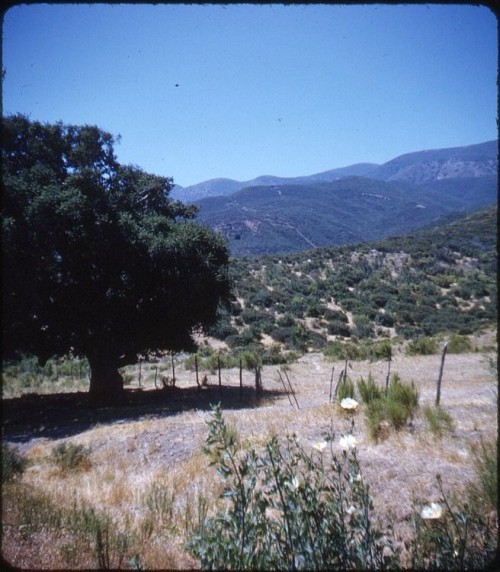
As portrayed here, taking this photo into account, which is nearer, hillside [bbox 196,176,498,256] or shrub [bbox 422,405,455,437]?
shrub [bbox 422,405,455,437]

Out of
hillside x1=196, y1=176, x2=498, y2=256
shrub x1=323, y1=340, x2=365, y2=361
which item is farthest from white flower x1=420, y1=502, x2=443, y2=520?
hillside x1=196, y1=176, x2=498, y2=256

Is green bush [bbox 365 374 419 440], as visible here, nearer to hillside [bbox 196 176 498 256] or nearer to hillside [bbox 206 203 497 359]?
hillside [bbox 206 203 497 359]

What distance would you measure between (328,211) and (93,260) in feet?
429

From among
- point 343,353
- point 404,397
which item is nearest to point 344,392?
point 404,397

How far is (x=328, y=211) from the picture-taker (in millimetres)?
135125

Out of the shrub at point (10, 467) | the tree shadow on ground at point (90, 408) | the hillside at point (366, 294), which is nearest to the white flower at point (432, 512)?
the shrub at point (10, 467)

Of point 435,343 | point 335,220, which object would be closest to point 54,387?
point 435,343

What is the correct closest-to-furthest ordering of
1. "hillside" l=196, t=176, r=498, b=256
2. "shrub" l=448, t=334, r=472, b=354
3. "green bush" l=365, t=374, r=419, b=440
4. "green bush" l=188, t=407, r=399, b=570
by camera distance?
"green bush" l=188, t=407, r=399, b=570 → "green bush" l=365, t=374, r=419, b=440 → "shrub" l=448, t=334, r=472, b=354 → "hillside" l=196, t=176, r=498, b=256

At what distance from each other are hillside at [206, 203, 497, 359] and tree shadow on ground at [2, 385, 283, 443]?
288 inches

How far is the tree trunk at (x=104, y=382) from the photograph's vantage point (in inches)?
547

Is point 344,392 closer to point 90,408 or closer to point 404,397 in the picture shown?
point 404,397

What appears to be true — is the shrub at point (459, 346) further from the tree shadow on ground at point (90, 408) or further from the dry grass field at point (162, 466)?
the tree shadow on ground at point (90, 408)

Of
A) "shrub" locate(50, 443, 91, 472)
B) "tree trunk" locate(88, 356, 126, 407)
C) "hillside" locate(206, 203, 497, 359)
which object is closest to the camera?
"shrub" locate(50, 443, 91, 472)

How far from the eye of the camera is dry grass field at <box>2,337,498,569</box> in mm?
3604
